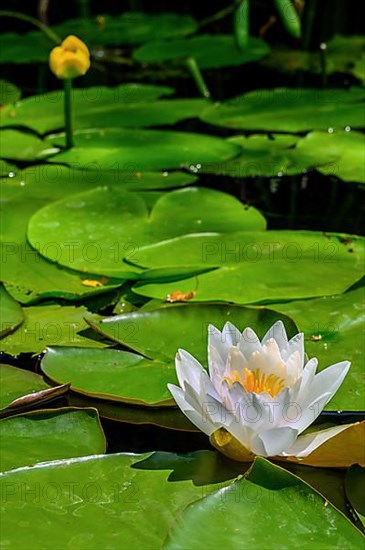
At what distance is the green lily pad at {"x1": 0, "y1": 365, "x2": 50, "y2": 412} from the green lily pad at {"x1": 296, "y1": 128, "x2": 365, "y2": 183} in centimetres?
113

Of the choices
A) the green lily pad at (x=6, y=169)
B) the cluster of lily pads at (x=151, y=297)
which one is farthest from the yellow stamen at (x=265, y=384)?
the green lily pad at (x=6, y=169)

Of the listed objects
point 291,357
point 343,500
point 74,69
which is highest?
point 74,69

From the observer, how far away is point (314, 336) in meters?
1.48

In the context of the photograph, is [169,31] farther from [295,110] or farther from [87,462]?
[87,462]

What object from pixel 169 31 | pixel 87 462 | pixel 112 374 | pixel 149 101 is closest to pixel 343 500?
pixel 87 462

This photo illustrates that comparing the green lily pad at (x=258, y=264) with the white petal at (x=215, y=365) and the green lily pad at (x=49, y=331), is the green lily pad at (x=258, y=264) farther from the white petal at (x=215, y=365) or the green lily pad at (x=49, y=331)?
the white petal at (x=215, y=365)

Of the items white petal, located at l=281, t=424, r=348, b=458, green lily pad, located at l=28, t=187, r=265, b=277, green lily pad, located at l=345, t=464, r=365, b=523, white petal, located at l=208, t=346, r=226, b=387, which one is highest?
white petal, located at l=208, t=346, r=226, b=387

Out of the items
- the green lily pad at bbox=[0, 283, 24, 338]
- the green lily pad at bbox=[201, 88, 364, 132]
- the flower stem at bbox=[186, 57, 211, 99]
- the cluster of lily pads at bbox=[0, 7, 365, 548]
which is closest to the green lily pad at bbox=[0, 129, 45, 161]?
the cluster of lily pads at bbox=[0, 7, 365, 548]

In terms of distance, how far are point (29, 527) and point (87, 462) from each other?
144mm

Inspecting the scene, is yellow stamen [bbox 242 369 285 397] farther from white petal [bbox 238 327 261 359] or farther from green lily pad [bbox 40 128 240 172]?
green lily pad [bbox 40 128 240 172]

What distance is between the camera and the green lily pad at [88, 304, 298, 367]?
1466mm

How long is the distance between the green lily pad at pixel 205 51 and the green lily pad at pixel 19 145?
120cm

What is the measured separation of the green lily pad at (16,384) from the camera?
1.35m

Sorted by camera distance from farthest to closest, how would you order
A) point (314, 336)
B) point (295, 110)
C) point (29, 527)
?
1. point (295, 110)
2. point (314, 336)
3. point (29, 527)
